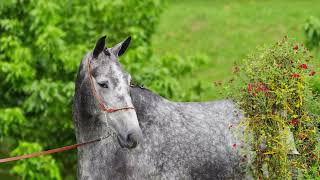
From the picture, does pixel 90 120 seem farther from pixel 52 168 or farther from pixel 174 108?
pixel 52 168

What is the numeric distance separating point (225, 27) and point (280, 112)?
1852cm

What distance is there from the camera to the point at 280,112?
745 cm

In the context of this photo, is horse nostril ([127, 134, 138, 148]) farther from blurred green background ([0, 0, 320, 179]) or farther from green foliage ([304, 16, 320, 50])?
green foliage ([304, 16, 320, 50])

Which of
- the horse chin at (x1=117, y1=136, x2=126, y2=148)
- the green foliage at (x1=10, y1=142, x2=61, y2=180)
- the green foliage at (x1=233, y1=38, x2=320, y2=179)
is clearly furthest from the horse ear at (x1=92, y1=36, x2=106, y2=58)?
the green foliage at (x1=10, y1=142, x2=61, y2=180)

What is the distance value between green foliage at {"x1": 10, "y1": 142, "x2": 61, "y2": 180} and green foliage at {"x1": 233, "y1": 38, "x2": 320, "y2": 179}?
384 cm

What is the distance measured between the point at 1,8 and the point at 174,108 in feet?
17.6

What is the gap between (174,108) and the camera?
7820 mm

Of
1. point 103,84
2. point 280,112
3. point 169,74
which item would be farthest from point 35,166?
point 280,112

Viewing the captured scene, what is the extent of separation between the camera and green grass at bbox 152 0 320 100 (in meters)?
23.1

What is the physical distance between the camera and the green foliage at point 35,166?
1035cm

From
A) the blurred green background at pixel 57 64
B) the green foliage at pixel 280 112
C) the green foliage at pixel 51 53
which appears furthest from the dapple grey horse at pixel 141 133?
the green foliage at pixel 51 53

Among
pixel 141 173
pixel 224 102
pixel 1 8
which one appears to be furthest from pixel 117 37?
pixel 141 173

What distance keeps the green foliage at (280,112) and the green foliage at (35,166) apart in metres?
3.84

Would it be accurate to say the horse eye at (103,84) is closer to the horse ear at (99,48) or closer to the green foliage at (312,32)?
the horse ear at (99,48)
